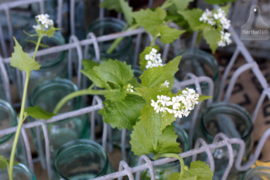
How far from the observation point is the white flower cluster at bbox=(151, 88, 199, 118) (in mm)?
344

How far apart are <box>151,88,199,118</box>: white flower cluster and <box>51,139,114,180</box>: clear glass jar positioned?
0.45ft

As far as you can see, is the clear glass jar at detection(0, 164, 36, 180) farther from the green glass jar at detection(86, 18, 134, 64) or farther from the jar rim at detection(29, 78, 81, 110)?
the green glass jar at detection(86, 18, 134, 64)

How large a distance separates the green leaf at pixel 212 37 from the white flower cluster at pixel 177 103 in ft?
0.64

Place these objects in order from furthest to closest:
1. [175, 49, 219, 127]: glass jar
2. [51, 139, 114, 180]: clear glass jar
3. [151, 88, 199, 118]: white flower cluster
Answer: [175, 49, 219, 127]: glass jar
[51, 139, 114, 180]: clear glass jar
[151, 88, 199, 118]: white flower cluster

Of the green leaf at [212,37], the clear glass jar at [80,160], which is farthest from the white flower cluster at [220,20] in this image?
the clear glass jar at [80,160]

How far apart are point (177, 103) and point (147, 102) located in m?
0.04

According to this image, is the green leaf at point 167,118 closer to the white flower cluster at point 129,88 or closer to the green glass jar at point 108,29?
the white flower cluster at point 129,88

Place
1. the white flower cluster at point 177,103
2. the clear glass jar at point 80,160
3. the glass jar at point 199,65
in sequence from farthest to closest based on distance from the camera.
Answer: the glass jar at point 199,65 < the clear glass jar at point 80,160 < the white flower cluster at point 177,103

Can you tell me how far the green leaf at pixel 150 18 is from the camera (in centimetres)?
52

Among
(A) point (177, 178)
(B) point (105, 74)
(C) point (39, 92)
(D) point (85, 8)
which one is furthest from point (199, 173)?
(D) point (85, 8)

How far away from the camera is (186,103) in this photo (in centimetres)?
35

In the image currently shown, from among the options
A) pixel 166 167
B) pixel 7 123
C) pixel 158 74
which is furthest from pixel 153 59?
pixel 7 123

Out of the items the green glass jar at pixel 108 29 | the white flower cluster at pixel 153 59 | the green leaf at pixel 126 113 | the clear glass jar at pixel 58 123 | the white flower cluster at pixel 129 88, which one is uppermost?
the green glass jar at pixel 108 29

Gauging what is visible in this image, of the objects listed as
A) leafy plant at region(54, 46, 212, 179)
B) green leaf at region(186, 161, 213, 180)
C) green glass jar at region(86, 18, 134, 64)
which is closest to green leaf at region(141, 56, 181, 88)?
leafy plant at region(54, 46, 212, 179)
